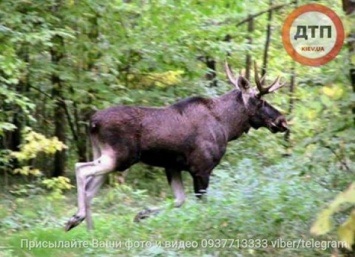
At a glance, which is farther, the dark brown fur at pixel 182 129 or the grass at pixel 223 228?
the dark brown fur at pixel 182 129

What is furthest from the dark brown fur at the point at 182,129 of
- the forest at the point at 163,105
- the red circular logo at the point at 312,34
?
the red circular logo at the point at 312,34

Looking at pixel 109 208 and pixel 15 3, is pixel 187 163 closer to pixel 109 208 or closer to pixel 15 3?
pixel 109 208

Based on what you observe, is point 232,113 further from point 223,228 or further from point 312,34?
point 223,228

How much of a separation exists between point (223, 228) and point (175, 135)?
235 cm

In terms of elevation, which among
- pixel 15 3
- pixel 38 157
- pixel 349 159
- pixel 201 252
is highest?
pixel 15 3

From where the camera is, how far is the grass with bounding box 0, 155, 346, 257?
6809mm

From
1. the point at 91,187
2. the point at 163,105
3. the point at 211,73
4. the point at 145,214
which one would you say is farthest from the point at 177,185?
the point at 211,73

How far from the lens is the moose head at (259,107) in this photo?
10.0 meters

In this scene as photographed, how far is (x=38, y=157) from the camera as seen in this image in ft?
50.6

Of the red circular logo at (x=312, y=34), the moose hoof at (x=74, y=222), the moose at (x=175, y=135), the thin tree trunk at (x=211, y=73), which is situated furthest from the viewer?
the thin tree trunk at (x=211, y=73)

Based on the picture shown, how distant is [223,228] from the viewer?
7094 mm

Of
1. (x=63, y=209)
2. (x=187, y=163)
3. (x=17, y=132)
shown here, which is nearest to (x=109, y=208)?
(x=63, y=209)

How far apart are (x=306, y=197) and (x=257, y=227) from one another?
625mm

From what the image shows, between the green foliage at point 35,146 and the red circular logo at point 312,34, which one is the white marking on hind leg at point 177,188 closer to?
the red circular logo at point 312,34
